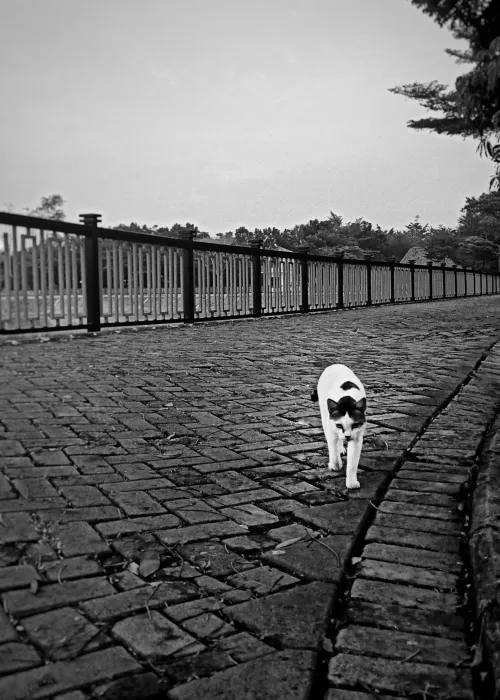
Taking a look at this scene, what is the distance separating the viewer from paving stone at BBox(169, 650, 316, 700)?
162 centimetres

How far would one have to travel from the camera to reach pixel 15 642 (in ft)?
5.91

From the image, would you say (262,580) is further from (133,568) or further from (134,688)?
(134,688)

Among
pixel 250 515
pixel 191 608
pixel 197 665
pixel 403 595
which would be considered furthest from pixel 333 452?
pixel 197 665

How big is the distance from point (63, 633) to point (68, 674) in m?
0.19

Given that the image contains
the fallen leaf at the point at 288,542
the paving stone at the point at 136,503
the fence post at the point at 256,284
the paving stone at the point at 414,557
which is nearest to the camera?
the paving stone at the point at 414,557

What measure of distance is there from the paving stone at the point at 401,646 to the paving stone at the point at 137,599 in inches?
19.4

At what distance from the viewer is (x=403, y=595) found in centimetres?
214

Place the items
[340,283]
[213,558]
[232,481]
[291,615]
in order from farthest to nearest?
[340,283] → [232,481] → [213,558] → [291,615]

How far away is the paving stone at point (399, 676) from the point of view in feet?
5.49

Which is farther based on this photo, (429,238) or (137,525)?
(429,238)

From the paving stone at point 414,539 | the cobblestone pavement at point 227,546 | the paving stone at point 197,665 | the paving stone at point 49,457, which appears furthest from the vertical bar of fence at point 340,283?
the paving stone at point 197,665

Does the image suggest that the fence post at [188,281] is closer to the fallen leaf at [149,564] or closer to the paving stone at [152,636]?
the fallen leaf at [149,564]

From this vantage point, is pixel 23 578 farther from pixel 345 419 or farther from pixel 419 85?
pixel 419 85

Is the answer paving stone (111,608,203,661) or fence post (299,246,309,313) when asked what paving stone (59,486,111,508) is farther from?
fence post (299,246,309,313)
